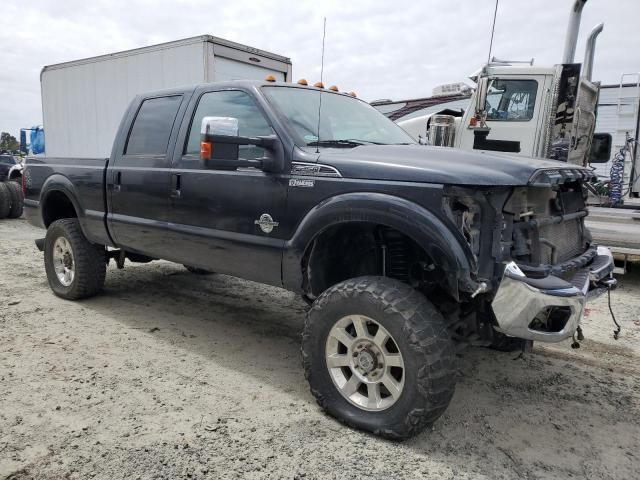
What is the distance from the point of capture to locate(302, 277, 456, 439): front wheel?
2.54 metres

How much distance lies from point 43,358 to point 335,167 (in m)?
2.57

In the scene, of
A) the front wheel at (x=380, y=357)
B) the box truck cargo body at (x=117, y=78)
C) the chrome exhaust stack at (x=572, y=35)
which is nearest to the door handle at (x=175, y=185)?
the front wheel at (x=380, y=357)

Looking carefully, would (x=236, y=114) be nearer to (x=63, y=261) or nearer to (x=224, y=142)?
(x=224, y=142)

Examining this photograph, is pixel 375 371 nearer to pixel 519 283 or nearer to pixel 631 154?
pixel 519 283

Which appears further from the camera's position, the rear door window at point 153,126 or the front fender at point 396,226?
the rear door window at point 153,126

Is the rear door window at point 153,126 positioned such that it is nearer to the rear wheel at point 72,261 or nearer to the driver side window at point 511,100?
the rear wheel at point 72,261

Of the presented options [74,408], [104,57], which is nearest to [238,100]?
[74,408]

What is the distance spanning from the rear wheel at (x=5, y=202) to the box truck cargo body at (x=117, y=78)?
1.42 m

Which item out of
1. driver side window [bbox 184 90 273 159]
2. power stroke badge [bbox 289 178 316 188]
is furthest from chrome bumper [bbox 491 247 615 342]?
driver side window [bbox 184 90 273 159]

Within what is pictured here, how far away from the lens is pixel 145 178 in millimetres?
4109

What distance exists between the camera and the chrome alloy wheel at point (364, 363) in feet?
8.83

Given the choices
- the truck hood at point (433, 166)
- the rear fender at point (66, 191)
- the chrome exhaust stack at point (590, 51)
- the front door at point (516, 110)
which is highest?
the chrome exhaust stack at point (590, 51)

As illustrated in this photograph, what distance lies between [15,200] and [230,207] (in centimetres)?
1095

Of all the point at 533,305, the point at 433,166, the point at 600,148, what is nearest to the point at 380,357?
the point at 533,305
